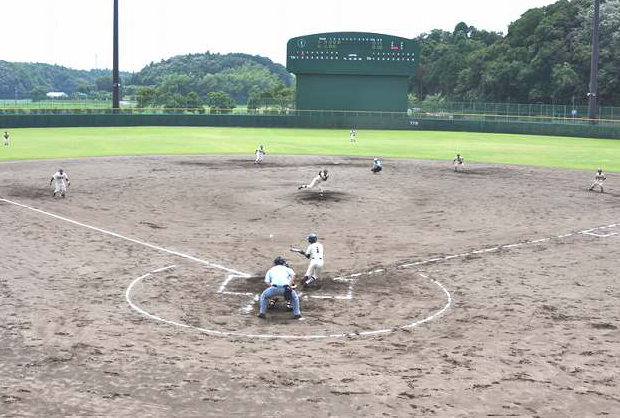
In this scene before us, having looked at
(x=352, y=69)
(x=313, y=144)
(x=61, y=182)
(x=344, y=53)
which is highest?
(x=344, y=53)

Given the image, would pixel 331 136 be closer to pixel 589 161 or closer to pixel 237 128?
pixel 237 128

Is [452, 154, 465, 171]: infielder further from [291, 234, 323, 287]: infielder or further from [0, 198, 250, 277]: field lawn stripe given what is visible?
[291, 234, 323, 287]: infielder

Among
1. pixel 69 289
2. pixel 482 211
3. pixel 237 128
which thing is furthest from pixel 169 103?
pixel 69 289

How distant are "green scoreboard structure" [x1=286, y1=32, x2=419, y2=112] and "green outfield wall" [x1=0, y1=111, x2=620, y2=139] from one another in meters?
1.97

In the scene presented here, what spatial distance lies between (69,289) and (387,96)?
71.9 m

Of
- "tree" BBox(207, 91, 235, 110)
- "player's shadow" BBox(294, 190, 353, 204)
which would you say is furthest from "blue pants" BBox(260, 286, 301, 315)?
"tree" BBox(207, 91, 235, 110)

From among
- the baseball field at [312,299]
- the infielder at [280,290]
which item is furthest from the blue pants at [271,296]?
the baseball field at [312,299]

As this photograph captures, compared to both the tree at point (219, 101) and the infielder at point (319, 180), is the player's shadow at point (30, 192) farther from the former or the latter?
the tree at point (219, 101)

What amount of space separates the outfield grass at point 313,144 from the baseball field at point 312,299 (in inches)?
513

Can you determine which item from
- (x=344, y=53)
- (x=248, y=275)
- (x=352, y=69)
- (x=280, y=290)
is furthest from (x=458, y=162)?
(x=344, y=53)

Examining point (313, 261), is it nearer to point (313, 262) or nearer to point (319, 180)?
point (313, 262)

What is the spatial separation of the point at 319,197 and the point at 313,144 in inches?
1135

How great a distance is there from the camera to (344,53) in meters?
84.0

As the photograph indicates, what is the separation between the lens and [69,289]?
56.4 feet
